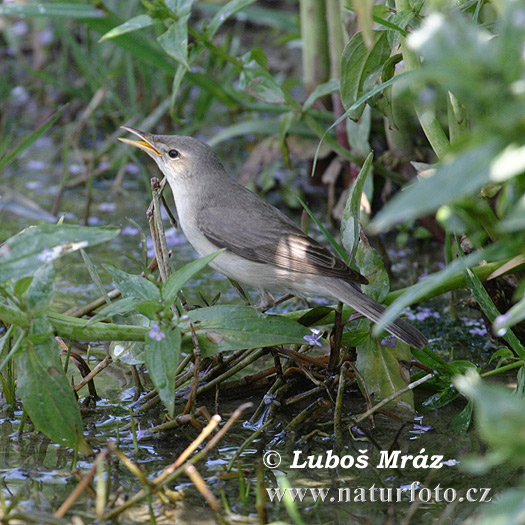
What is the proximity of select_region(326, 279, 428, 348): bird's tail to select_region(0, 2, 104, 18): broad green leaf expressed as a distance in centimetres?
251

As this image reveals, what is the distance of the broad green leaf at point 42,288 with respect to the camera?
7.79 feet

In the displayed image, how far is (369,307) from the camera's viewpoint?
3.07 metres

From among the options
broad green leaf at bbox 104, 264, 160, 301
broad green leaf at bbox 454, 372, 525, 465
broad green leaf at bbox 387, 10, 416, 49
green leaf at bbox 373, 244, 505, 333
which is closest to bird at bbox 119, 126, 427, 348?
broad green leaf at bbox 104, 264, 160, 301

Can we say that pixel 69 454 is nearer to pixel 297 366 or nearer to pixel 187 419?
pixel 187 419

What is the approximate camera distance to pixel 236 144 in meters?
6.46

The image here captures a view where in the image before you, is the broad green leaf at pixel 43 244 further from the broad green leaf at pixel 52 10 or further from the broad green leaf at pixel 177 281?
the broad green leaf at pixel 52 10

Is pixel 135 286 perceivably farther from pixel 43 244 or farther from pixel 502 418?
pixel 502 418

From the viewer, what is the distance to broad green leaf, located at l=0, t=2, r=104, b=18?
4.59 meters

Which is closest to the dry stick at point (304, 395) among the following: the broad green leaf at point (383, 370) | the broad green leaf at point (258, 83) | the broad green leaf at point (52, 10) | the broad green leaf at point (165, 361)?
the broad green leaf at point (383, 370)

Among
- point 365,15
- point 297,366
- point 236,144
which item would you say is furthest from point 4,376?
point 236,144

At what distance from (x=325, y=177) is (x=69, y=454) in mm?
2878

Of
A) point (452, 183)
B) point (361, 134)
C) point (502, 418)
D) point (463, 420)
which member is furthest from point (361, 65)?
point (502, 418)

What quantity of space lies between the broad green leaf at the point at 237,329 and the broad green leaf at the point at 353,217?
474mm

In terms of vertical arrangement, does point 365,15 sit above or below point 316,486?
above
